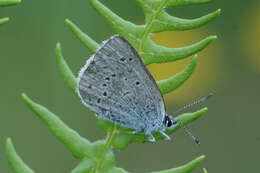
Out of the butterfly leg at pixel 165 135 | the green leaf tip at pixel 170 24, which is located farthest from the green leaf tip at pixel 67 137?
the butterfly leg at pixel 165 135

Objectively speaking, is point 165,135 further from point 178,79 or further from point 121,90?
point 178,79

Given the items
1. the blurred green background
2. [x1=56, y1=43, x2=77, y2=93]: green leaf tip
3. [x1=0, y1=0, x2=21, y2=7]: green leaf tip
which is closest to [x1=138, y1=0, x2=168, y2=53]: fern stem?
[x1=56, y1=43, x2=77, y2=93]: green leaf tip

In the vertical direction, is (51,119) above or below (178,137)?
above

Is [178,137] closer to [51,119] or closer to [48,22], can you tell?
[48,22]

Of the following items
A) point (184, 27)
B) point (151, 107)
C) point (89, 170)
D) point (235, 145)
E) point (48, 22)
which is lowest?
point (235, 145)

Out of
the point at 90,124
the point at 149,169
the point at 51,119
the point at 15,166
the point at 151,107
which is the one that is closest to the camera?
the point at 15,166

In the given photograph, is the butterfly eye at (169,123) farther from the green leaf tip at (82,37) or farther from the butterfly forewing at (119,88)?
the green leaf tip at (82,37)

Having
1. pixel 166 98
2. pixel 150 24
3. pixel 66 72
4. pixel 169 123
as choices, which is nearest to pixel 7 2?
pixel 66 72

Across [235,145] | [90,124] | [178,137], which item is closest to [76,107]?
[90,124]
